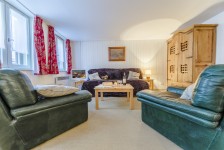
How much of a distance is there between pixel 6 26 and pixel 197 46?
4.17 meters

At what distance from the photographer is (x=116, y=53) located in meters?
5.82

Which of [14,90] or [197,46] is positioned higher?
[197,46]

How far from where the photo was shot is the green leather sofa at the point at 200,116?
1.17 meters

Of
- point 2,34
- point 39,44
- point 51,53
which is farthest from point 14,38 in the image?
point 51,53

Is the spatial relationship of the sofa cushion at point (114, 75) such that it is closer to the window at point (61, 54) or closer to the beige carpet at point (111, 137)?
the window at point (61, 54)

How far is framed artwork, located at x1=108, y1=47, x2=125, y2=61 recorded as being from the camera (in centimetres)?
580

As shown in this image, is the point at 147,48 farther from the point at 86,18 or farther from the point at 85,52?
the point at 86,18

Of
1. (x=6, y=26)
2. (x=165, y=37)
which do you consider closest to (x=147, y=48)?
(x=165, y=37)

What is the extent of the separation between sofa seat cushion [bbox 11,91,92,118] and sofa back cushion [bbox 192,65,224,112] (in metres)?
1.50

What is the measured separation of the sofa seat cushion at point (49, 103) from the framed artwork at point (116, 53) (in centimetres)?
375

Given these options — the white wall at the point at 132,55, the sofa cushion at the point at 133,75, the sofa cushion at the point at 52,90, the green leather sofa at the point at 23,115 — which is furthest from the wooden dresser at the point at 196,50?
the green leather sofa at the point at 23,115

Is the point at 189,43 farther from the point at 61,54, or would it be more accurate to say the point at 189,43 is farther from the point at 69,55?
the point at 61,54

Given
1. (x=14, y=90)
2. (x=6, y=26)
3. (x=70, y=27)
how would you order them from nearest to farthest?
(x=14, y=90), (x=6, y=26), (x=70, y=27)

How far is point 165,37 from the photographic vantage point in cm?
539
